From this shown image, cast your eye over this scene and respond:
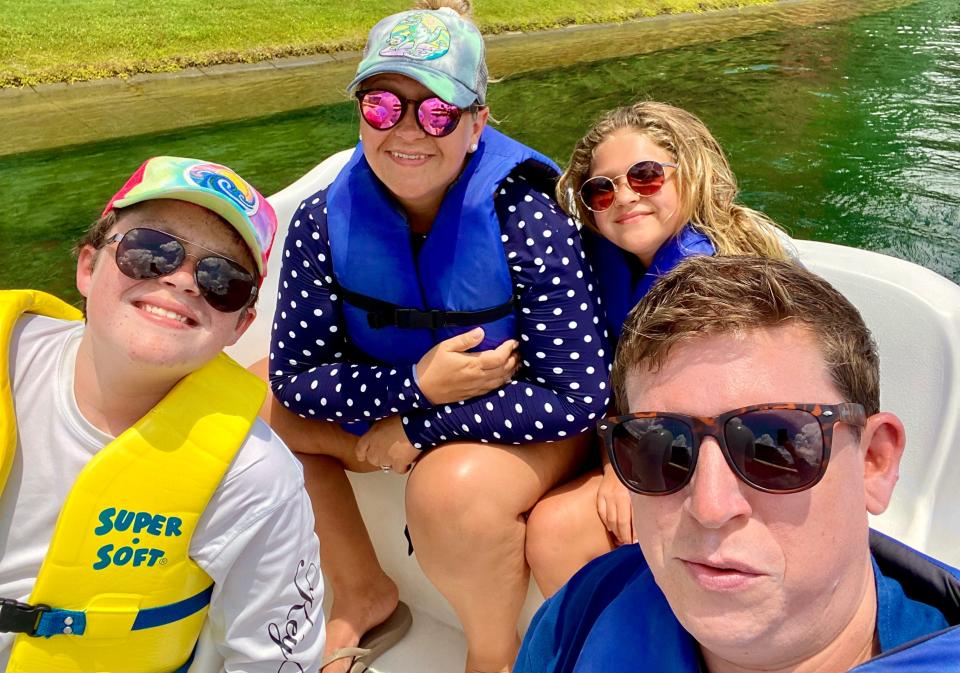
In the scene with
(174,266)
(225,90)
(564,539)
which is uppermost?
(174,266)

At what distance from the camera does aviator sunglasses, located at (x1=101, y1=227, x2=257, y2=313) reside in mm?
1135

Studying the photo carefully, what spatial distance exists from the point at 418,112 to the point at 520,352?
1.70 feet

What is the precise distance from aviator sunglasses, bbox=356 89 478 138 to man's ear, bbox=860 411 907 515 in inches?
37.8

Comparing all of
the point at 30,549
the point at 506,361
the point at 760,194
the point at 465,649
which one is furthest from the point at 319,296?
the point at 760,194

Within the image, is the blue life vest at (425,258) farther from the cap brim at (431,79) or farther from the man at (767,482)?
the man at (767,482)

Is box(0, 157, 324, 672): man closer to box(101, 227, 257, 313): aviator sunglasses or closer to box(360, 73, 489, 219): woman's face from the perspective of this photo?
box(101, 227, 257, 313): aviator sunglasses

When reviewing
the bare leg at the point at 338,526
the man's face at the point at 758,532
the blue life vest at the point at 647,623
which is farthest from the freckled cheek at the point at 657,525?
the bare leg at the point at 338,526

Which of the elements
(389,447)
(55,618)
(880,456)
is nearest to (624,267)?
(389,447)

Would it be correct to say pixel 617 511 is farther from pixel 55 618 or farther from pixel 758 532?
pixel 55 618

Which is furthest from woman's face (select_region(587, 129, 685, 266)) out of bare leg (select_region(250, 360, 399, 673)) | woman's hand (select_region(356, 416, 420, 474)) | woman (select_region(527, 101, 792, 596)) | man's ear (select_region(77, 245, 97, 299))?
man's ear (select_region(77, 245, 97, 299))

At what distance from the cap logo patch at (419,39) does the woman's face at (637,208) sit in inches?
17.3

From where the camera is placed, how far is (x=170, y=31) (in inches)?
415

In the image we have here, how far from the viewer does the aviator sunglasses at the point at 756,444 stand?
2.56 ft

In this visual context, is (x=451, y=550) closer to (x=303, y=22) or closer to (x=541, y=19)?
(x=303, y=22)
